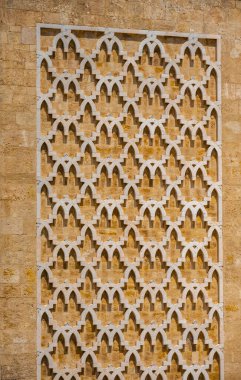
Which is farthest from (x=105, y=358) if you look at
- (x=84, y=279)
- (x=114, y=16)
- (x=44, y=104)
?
(x=114, y=16)

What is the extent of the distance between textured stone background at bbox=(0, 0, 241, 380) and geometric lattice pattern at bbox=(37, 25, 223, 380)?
8 centimetres

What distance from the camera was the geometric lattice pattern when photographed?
23.0 ft

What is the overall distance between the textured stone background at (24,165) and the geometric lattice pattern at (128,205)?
0.08 metres

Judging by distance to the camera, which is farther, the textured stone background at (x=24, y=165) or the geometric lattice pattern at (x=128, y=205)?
the geometric lattice pattern at (x=128, y=205)

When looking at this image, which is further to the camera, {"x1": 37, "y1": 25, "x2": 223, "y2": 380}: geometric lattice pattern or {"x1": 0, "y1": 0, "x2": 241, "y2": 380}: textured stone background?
{"x1": 37, "y1": 25, "x2": 223, "y2": 380}: geometric lattice pattern

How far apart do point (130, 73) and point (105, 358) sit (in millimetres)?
2144

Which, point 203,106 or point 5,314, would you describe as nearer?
point 5,314

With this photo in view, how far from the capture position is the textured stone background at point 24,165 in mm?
6883

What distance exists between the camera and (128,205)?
281 inches

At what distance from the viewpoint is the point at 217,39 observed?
7.37 meters

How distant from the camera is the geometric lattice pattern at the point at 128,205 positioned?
23.0 feet

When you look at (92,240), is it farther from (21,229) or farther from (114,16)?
(114,16)

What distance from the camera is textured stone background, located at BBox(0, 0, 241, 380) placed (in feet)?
22.6

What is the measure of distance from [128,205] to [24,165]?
33.0 inches
